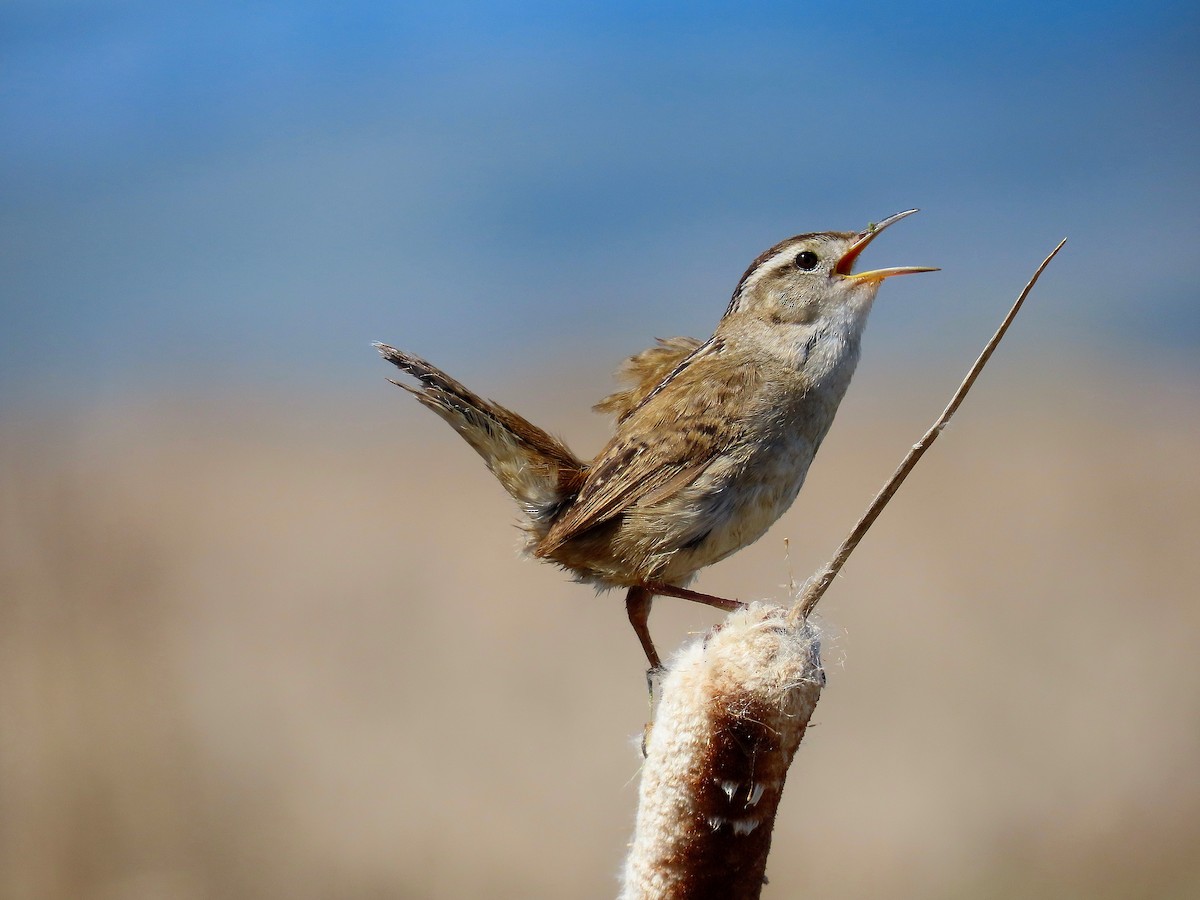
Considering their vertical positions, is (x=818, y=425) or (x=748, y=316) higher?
(x=748, y=316)

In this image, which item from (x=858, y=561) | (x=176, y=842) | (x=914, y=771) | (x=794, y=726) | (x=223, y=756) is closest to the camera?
(x=794, y=726)

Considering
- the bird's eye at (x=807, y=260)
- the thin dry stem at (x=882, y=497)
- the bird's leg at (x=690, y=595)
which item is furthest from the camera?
the bird's eye at (x=807, y=260)

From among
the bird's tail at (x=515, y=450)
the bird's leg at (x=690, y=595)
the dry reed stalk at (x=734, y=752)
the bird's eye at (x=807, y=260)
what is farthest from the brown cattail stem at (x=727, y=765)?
the bird's eye at (x=807, y=260)

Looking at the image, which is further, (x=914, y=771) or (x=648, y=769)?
(x=914, y=771)

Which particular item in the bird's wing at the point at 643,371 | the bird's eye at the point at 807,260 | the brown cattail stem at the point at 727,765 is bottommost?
the brown cattail stem at the point at 727,765

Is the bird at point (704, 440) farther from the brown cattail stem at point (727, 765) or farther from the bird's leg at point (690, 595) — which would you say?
the brown cattail stem at point (727, 765)

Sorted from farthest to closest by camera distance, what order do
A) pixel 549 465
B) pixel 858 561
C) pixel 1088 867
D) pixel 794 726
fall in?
1. pixel 858 561
2. pixel 1088 867
3. pixel 549 465
4. pixel 794 726

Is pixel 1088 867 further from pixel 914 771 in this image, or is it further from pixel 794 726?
pixel 794 726

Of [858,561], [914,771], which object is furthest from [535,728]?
[858,561]

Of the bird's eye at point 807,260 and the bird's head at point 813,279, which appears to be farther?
the bird's eye at point 807,260
